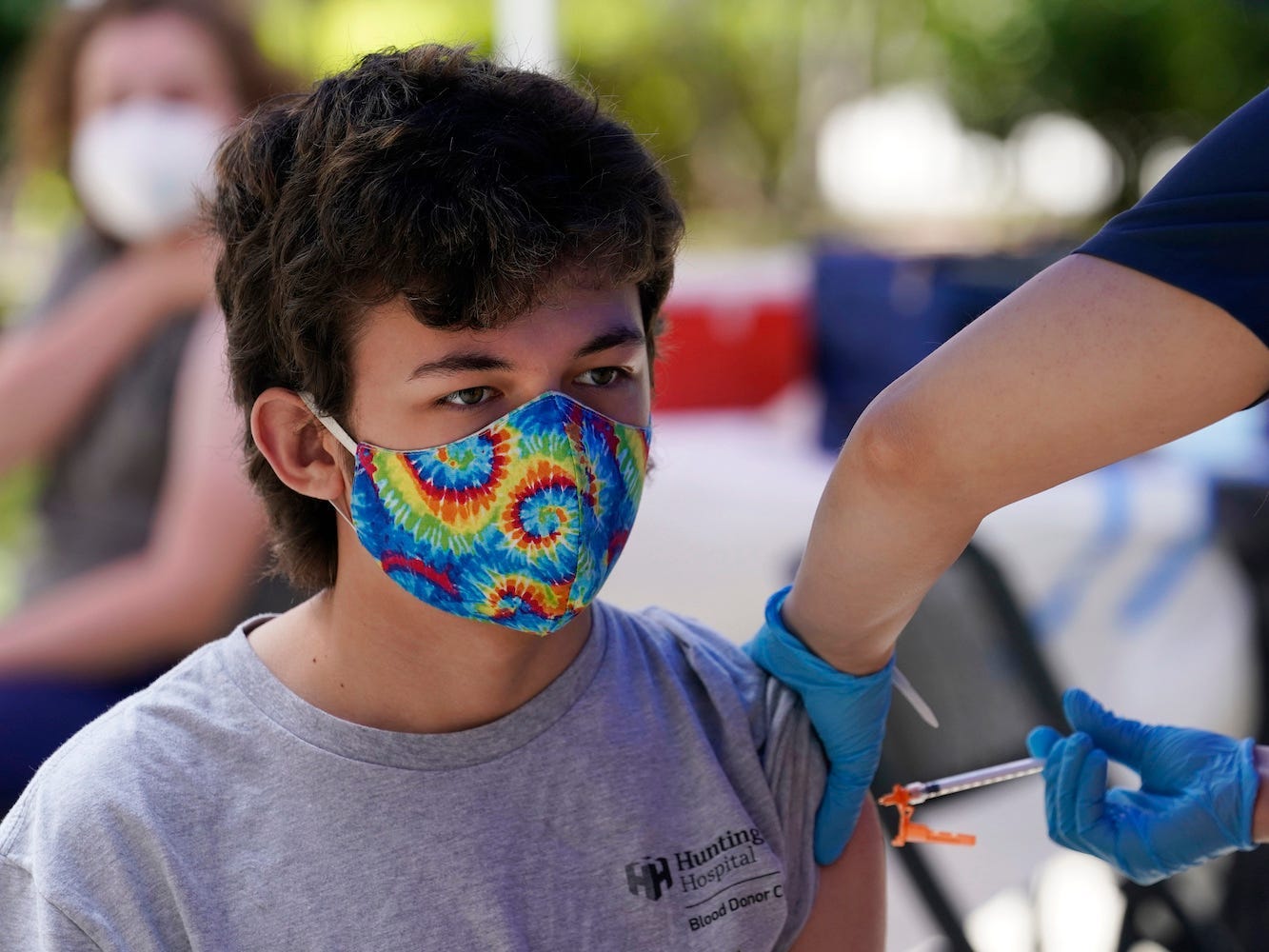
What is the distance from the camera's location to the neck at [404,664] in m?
1.39

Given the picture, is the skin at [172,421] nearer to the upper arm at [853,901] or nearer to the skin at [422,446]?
the skin at [422,446]

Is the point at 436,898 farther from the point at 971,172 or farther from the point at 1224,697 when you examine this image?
the point at 971,172

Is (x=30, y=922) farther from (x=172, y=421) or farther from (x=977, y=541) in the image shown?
(x=977, y=541)

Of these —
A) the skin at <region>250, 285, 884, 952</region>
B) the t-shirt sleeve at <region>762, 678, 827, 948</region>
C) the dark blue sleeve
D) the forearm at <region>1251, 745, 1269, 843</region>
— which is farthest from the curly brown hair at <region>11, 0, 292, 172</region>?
the forearm at <region>1251, 745, 1269, 843</region>

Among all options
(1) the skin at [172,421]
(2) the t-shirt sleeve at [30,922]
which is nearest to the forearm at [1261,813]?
(2) the t-shirt sleeve at [30,922]

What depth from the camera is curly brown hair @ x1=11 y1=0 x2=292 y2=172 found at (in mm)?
2893

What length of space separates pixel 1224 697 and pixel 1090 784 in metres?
1.94

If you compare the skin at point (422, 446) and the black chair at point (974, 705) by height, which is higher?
the skin at point (422, 446)

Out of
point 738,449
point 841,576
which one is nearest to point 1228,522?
point 738,449

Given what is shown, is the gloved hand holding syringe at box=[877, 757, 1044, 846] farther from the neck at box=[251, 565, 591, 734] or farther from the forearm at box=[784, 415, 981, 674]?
the neck at box=[251, 565, 591, 734]

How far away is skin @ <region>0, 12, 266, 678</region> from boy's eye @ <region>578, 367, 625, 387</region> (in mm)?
968

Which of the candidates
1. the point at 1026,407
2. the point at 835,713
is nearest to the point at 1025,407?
the point at 1026,407

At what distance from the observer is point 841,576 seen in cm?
127

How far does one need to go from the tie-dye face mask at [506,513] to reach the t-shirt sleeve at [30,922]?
1.40 ft
